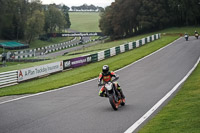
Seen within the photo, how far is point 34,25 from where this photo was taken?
313 ft

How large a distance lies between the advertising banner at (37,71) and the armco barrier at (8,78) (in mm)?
561

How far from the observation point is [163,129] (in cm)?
909

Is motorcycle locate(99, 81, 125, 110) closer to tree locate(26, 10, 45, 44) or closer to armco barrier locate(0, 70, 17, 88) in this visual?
armco barrier locate(0, 70, 17, 88)

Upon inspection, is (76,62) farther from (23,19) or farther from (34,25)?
(23,19)

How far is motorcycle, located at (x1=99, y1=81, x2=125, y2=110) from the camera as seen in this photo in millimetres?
12477

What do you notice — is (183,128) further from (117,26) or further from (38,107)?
(117,26)

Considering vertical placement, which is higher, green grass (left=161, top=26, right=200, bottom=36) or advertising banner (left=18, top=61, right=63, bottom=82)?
green grass (left=161, top=26, right=200, bottom=36)

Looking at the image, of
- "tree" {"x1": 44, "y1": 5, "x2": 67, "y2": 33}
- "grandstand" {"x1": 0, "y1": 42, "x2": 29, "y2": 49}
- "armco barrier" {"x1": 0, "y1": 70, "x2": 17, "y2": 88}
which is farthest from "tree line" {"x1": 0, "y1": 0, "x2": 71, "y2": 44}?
"armco barrier" {"x1": 0, "y1": 70, "x2": 17, "y2": 88}

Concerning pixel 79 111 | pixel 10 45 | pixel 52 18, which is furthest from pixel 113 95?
pixel 52 18

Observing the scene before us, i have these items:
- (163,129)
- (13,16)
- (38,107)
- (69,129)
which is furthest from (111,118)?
(13,16)

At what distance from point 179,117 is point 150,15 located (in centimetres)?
7548

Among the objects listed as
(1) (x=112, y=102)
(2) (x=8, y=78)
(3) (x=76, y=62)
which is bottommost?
(2) (x=8, y=78)

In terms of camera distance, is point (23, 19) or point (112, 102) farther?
point (23, 19)

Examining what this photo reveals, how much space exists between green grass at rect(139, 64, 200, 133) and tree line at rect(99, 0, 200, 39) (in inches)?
2786
